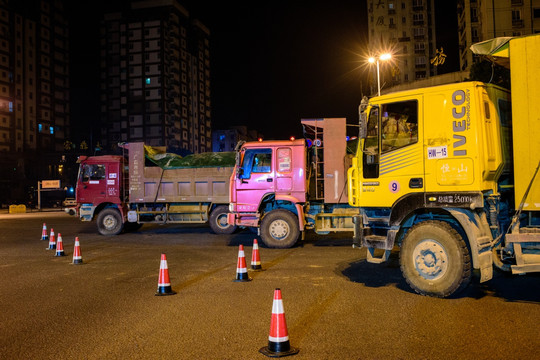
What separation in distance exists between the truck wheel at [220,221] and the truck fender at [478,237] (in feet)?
36.8

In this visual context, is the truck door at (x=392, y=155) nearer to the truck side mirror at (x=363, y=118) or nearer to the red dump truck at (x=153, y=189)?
the truck side mirror at (x=363, y=118)

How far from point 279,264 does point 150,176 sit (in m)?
8.99

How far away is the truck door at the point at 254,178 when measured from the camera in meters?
13.3

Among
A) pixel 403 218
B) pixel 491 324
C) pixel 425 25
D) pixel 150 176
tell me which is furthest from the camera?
pixel 425 25

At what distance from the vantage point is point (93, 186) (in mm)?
17922

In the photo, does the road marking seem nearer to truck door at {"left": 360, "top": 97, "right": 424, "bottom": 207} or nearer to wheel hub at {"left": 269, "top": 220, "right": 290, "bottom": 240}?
truck door at {"left": 360, "top": 97, "right": 424, "bottom": 207}

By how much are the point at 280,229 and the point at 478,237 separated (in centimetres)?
714

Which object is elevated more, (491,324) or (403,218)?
(403,218)

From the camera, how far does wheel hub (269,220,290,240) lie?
13.0m

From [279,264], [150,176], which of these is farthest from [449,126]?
[150,176]

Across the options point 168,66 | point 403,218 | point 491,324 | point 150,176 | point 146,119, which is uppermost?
point 168,66

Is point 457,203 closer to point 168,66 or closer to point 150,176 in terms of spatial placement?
point 150,176

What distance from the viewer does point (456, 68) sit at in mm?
70250

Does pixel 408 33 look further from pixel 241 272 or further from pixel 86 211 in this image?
pixel 241 272
